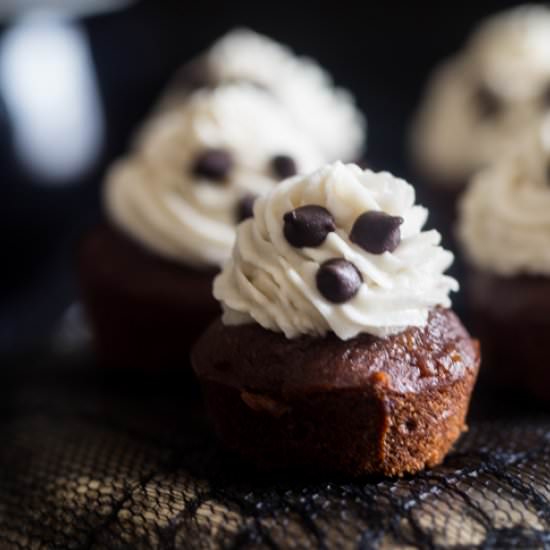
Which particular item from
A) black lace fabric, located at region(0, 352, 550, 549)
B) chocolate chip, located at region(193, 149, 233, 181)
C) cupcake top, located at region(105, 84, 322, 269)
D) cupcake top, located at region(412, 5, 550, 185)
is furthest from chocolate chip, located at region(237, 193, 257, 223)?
cupcake top, located at region(412, 5, 550, 185)

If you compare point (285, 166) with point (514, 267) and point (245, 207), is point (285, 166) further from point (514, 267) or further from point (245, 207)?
point (514, 267)

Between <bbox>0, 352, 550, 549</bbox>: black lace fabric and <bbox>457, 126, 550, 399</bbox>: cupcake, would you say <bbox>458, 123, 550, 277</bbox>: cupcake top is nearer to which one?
<bbox>457, 126, 550, 399</bbox>: cupcake

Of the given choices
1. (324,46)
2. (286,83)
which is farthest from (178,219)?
(324,46)

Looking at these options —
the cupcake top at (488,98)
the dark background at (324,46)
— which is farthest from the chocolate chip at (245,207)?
the dark background at (324,46)

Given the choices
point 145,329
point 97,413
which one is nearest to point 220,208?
point 145,329

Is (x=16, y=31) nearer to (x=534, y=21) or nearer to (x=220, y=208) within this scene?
(x=220, y=208)
